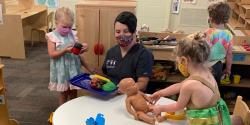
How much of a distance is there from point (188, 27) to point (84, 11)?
3694 mm

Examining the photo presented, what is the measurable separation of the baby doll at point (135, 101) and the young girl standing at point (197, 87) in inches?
7.3

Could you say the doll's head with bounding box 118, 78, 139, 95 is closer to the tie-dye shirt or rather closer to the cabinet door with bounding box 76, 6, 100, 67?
the cabinet door with bounding box 76, 6, 100, 67

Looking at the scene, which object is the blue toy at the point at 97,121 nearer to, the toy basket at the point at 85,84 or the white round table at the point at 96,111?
the white round table at the point at 96,111

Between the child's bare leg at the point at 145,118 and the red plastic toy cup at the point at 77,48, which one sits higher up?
the red plastic toy cup at the point at 77,48

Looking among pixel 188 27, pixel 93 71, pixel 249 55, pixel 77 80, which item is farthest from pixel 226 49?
pixel 188 27

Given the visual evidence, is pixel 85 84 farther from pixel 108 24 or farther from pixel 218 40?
pixel 218 40

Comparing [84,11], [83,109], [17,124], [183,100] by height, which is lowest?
[17,124]

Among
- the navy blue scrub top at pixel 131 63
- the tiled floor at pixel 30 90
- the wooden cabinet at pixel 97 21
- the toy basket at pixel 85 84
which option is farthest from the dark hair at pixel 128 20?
the tiled floor at pixel 30 90

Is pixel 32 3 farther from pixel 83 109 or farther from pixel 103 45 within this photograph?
pixel 83 109

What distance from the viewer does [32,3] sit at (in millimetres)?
5406

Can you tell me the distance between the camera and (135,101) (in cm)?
151

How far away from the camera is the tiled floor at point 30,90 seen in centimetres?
284

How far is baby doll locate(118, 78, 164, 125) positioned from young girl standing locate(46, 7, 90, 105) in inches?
29.7

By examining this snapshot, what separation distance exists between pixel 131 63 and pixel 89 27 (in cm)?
55
